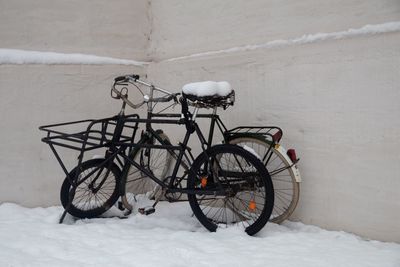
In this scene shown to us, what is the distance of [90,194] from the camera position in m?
4.50

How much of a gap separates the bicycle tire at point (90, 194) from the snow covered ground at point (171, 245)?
0.55 ft

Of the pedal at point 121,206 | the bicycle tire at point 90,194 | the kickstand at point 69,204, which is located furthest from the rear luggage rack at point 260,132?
the kickstand at point 69,204

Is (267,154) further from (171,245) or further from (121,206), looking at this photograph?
(121,206)

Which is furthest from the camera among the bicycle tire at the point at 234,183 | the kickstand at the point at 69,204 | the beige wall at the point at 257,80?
the kickstand at the point at 69,204

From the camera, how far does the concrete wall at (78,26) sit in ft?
15.0

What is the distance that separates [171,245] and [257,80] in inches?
73.6

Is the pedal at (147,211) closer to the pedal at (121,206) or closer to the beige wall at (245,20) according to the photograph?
the pedal at (121,206)

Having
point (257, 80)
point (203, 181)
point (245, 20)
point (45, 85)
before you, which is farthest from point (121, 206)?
point (245, 20)

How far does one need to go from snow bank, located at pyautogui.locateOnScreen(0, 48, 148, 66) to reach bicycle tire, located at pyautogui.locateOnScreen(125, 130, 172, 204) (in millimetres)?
1236

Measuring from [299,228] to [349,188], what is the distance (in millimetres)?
617

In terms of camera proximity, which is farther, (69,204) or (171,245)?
(69,204)

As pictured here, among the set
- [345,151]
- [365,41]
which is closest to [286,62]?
[365,41]

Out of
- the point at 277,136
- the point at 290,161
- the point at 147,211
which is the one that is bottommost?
the point at 147,211

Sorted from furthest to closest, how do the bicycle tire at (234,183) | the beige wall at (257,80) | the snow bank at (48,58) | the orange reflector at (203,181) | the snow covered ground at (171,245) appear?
the snow bank at (48,58)
the orange reflector at (203,181)
the bicycle tire at (234,183)
the beige wall at (257,80)
the snow covered ground at (171,245)
